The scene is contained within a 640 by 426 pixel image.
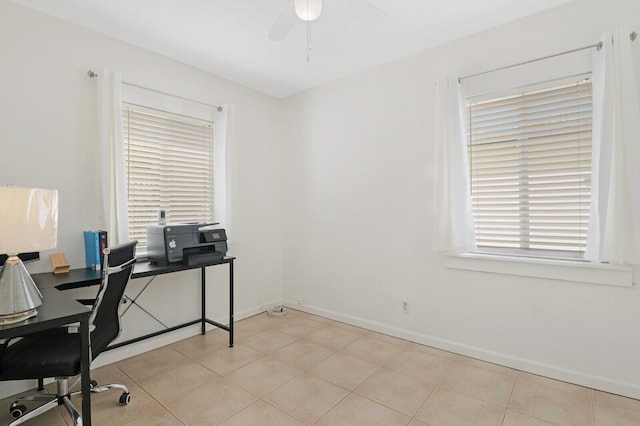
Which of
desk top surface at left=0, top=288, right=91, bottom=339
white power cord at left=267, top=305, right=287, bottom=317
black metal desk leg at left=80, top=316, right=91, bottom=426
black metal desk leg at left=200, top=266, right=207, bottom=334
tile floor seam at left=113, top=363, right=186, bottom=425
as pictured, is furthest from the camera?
white power cord at left=267, top=305, right=287, bottom=317

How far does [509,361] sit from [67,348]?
2.93 m

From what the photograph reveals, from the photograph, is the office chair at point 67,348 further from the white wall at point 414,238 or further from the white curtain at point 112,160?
the white wall at point 414,238

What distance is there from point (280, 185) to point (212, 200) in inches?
37.2

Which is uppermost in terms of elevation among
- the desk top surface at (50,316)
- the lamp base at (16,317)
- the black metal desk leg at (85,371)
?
the lamp base at (16,317)

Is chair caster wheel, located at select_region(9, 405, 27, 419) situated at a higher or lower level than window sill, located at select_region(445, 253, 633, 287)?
lower

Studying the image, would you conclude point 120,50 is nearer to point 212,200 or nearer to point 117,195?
point 117,195

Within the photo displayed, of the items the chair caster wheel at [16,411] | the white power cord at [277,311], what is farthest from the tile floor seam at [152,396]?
the white power cord at [277,311]

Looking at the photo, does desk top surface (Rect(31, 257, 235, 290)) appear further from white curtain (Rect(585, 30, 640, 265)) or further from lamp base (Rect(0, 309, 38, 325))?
white curtain (Rect(585, 30, 640, 265))

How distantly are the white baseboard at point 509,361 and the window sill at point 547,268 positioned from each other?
646 millimetres

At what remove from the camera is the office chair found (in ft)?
5.12

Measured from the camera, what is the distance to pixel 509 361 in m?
2.48

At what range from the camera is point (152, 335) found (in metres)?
2.72

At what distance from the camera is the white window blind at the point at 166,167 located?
280 centimetres

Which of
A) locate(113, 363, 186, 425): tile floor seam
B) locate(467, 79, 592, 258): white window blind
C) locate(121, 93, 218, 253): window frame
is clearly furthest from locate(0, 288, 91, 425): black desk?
locate(467, 79, 592, 258): white window blind
